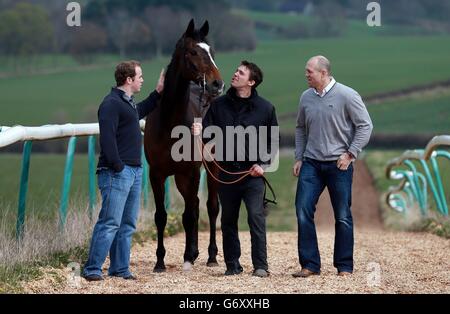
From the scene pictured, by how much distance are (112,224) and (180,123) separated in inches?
53.5

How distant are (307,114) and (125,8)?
73.7 metres

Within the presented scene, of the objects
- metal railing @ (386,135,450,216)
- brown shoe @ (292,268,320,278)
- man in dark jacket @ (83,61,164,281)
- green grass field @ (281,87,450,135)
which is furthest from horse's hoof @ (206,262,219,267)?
green grass field @ (281,87,450,135)

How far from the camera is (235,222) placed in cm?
909

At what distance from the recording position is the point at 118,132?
28.2ft

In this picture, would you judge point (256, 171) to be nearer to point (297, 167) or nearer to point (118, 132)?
point (297, 167)

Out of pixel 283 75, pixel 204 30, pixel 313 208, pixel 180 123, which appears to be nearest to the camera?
pixel 313 208

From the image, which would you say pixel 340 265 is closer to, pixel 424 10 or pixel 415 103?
pixel 415 103

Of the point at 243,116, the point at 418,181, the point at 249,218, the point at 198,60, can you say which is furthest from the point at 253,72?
the point at 418,181

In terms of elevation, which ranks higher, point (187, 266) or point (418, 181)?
point (418, 181)

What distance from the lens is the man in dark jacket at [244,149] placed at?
888 centimetres

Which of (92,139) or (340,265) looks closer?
(340,265)

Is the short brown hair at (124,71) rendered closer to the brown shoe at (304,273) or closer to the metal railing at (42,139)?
the metal railing at (42,139)
